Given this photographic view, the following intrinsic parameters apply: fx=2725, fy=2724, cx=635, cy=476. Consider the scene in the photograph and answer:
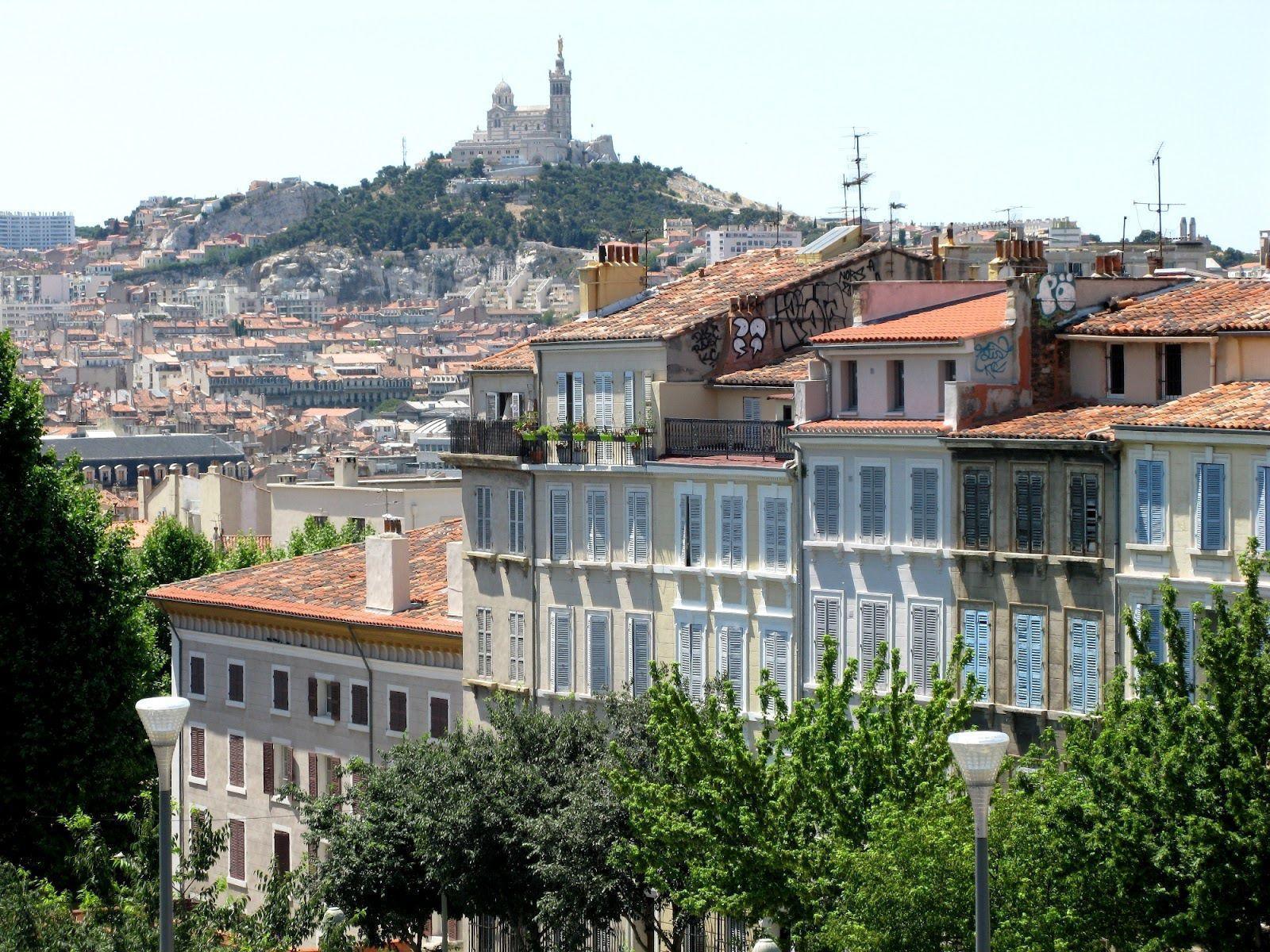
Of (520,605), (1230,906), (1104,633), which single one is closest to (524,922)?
(520,605)

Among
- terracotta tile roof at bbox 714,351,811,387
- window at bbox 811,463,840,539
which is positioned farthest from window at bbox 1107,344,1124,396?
terracotta tile roof at bbox 714,351,811,387

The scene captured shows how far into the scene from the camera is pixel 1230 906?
2888 cm

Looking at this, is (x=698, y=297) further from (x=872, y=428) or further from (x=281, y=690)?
(x=281, y=690)

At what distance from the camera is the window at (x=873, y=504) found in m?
41.6

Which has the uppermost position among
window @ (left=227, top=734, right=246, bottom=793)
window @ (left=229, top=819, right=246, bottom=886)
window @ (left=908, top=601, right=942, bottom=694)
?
window @ (left=908, top=601, right=942, bottom=694)

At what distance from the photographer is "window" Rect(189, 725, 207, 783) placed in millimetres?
61469

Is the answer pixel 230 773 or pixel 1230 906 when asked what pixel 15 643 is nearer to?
pixel 230 773

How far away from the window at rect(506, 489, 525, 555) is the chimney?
243 inches

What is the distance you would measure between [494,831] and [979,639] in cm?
840

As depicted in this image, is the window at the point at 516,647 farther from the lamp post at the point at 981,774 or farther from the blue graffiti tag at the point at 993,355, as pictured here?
the lamp post at the point at 981,774

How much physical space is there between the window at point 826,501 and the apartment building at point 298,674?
37.9 feet

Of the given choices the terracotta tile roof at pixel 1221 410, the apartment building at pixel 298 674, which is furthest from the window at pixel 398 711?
the terracotta tile roof at pixel 1221 410

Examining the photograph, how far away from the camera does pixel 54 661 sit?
45312 millimetres

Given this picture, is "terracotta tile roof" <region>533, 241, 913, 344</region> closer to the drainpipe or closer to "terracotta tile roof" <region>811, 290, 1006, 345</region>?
"terracotta tile roof" <region>811, 290, 1006, 345</region>
